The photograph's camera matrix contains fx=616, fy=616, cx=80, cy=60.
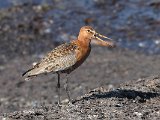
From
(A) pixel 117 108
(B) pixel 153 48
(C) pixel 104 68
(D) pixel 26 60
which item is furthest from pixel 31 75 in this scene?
(B) pixel 153 48

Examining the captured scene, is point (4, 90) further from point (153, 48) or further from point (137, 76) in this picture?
point (153, 48)

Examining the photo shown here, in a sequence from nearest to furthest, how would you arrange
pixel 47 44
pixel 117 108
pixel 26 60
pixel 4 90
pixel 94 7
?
1. pixel 117 108
2. pixel 4 90
3. pixel 26 60
4. pixel 47 44
5. pixel 94 7

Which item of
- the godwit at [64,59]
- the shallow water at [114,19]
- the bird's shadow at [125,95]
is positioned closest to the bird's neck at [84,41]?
the godwit at [64,59]

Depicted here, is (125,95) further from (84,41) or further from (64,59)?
(64,59)

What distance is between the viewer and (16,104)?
1714cm

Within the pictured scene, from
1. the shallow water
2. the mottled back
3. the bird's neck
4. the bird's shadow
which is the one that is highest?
the shallow water

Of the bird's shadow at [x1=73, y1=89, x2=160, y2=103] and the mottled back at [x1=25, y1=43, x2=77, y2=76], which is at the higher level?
the mottled back at [x1=25, y1=43, x2=77, y2=76]

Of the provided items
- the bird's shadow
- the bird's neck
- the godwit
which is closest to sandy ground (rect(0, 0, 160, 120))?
the bird's shadow

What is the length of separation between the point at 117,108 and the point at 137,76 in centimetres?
847

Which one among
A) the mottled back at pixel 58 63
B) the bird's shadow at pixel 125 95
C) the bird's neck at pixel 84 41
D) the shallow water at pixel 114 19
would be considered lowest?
the bird's shadow at pixel 125 95

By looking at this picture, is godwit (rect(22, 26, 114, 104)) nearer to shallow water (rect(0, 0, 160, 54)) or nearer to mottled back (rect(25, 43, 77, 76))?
mottled back (rect(25, 43, 77, 76))

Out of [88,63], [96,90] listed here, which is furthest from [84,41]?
[88,63]

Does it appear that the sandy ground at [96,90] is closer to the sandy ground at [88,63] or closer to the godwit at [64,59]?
the sandy ground at [88,63]

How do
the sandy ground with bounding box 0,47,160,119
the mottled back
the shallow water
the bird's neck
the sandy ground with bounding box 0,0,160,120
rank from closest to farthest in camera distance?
the sandy ground with bounding box 0,47,160,119 < the sandy ground with bounding box 0,0,160,120 < the mottled back < the bird's neck < the shallow water
